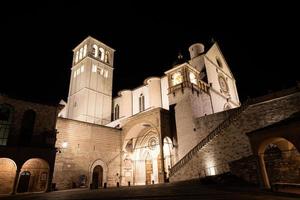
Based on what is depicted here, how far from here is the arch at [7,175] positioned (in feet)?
53.0

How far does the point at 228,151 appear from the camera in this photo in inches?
663

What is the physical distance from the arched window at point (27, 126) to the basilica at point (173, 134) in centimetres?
42

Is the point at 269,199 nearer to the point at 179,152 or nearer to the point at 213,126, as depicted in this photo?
the point at 213,126

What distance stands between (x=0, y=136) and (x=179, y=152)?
51.4 ft

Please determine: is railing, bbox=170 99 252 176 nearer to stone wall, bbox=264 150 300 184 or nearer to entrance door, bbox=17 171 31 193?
stone wall, bbox=264 150 300 184

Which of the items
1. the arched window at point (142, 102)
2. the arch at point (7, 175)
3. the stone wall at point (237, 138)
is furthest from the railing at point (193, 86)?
the arch at point (7, 175)

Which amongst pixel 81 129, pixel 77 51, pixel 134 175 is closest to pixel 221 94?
pixel 134 175

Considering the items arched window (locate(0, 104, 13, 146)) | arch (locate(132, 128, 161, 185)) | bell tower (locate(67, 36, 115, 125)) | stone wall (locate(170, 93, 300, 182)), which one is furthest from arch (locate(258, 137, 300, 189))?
bell tower (locate(67, 36, 115, 125))

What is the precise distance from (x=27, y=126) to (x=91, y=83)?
18.6 meters

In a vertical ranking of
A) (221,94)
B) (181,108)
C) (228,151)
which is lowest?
(228,151)

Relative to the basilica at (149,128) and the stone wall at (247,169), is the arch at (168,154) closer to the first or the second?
the basilica at (149,128)

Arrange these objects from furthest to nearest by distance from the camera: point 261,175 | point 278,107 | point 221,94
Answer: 1. point 221,94
2. point 278,107
3. point 261,175

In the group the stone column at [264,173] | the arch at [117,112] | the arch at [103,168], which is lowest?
the stone column at [264,173]

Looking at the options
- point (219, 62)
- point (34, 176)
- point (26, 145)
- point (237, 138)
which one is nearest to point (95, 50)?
point (219, 62)
